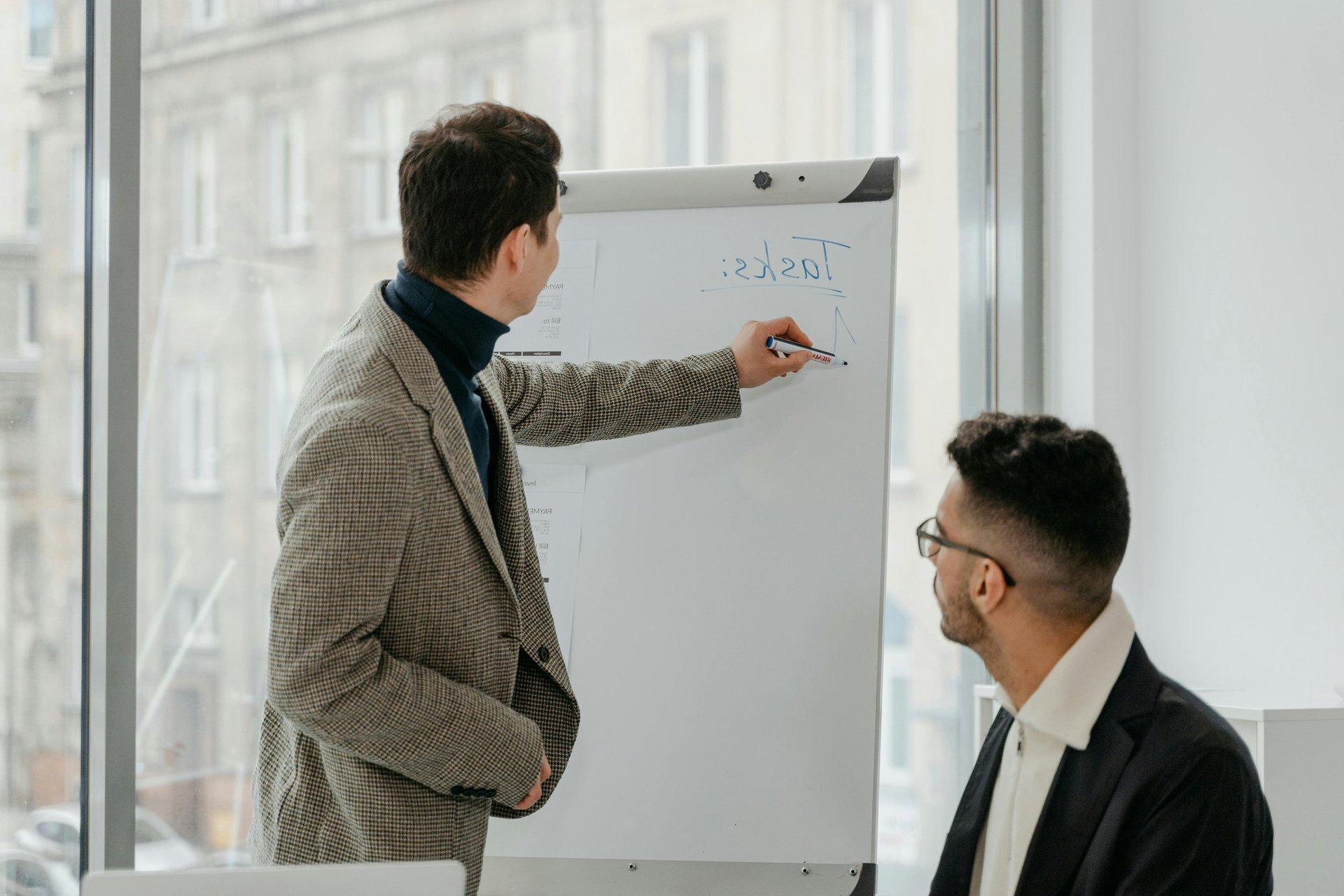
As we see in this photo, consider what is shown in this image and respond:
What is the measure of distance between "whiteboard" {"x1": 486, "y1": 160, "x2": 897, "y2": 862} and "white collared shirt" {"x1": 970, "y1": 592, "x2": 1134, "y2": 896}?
0.35 metres

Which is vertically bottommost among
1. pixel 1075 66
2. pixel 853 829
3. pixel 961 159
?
pixel 853 829

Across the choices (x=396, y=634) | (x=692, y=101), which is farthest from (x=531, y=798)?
(x=692, y=101)

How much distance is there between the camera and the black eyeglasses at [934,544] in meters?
1.35

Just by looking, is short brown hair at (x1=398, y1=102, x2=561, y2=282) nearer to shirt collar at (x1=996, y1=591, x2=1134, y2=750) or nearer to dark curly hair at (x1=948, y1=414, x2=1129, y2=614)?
dark curly hair at (x1=948, y1=414, x2=1129, y2=614)

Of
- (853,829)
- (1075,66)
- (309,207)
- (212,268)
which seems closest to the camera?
(853,829)

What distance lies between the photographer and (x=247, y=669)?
2.15 m

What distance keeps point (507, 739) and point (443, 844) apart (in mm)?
158

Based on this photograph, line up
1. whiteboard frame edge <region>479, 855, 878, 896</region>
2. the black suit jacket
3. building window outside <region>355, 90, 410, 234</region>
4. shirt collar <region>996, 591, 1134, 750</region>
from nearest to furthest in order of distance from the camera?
the black suit jacket → shirt collar <region>996, 591, 1134, 750</region> → whiteboard frame edge <region>479, 855, 878, 896</region> → building window outside <region>355, 90, 410, 234</region>

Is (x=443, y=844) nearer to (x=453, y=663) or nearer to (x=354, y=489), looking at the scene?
(x=453, y=663)

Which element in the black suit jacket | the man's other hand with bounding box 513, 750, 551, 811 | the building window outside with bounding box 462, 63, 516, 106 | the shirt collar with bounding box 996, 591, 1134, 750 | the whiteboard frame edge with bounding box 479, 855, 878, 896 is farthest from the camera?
the building window outside with bounding box 462, 63, 516, 106

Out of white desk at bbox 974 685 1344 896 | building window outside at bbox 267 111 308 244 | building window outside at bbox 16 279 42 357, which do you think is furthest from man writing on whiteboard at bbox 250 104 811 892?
white desk at bbox 974 685 1344 896

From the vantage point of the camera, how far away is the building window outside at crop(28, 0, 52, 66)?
1.85 meters

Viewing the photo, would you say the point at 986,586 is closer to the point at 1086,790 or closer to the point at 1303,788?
the point at 1086,790

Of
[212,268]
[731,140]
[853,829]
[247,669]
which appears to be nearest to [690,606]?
[853,829]
